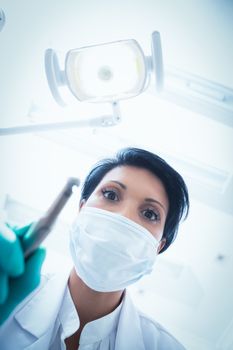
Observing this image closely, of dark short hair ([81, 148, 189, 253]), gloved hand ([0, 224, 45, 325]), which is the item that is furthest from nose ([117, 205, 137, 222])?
gloved hand ([0, 224, 45, 325])

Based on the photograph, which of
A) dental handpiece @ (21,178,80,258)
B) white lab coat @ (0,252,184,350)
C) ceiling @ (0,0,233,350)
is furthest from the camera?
ceiling @ (0,0,233,350)

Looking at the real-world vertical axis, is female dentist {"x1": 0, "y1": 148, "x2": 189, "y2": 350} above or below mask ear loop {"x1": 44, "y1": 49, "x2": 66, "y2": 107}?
below

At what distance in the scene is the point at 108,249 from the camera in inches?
40.1

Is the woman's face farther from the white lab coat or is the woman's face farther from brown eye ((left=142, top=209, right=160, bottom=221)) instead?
the white lab coat

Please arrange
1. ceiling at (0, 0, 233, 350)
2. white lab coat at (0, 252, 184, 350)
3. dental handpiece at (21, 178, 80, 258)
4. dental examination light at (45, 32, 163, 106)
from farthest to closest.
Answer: ceiling at (0, 0, 233, 350) < white lab coat at (0, 252, 184, 350) < dental examination light at (45, 32, 163, 106) < dental handpiece at (21, 178, 80, 258)

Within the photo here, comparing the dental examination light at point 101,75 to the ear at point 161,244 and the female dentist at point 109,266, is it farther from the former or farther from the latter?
the ear at point 161,244

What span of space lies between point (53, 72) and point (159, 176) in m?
0.73

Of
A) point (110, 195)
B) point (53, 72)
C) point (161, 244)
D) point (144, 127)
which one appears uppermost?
point (53, 72)

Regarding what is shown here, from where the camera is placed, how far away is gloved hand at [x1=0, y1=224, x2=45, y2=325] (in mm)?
633

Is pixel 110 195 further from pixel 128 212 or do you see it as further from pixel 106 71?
pixel 106 71

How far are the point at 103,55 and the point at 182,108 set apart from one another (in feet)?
2.27

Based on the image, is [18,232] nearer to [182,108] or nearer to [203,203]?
[182,108]

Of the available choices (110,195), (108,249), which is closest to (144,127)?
(110,195)

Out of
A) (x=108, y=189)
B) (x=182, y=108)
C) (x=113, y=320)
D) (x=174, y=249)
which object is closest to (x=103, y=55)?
(x=108, y=189)
